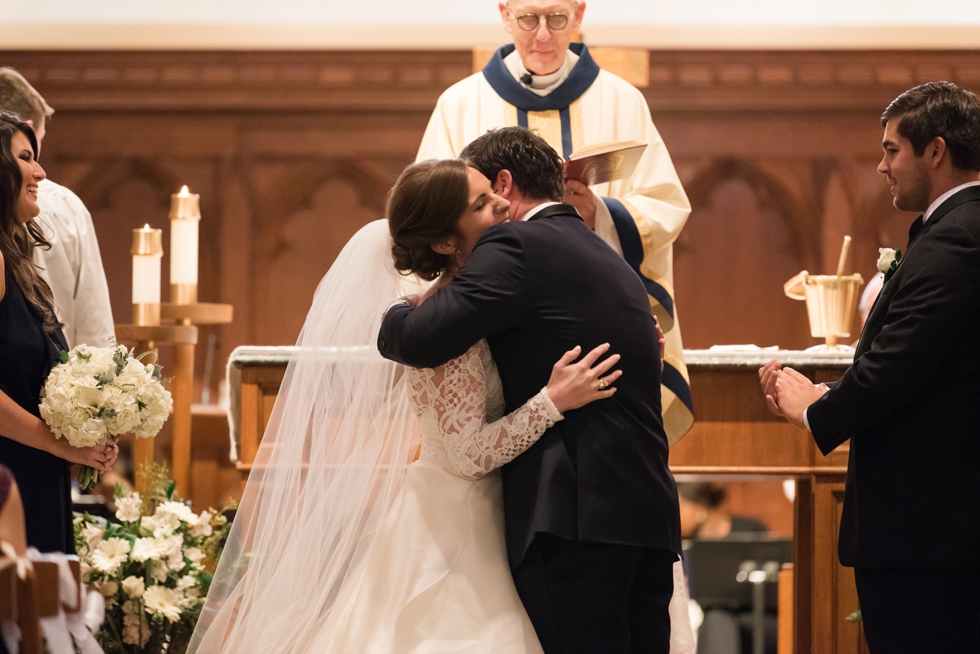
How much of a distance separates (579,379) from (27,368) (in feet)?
4.77

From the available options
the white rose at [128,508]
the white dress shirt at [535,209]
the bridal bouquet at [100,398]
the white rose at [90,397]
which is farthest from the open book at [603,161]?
the white rose at [128,508]

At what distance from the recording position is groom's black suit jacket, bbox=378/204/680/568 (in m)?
2.56

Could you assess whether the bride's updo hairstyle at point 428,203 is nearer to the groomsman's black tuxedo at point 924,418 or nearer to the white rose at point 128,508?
the groomsman's black tuxedo at point 924,418

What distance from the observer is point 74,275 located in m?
4.20

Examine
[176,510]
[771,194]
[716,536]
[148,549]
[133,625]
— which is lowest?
[716,536]

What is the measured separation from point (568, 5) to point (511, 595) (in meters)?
2.24

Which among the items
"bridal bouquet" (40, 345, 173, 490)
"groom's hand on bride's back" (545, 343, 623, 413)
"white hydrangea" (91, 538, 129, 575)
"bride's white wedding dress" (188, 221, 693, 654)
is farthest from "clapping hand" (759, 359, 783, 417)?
"white hydrangea" (91, 538, 129, 575)

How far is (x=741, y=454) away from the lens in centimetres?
428

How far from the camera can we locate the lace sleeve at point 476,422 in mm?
2619

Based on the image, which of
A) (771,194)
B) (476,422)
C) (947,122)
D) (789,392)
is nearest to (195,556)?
(476,422)

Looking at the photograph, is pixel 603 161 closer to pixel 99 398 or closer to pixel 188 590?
pixel 99 398

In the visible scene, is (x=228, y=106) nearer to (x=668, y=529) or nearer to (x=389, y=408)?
(x=389, y=408)

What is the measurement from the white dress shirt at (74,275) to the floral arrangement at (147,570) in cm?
62

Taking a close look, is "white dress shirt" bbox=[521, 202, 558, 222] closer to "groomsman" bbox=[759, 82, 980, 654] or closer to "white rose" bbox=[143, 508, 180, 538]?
"groomsman" bbox=[759, 82, 980, 654]
